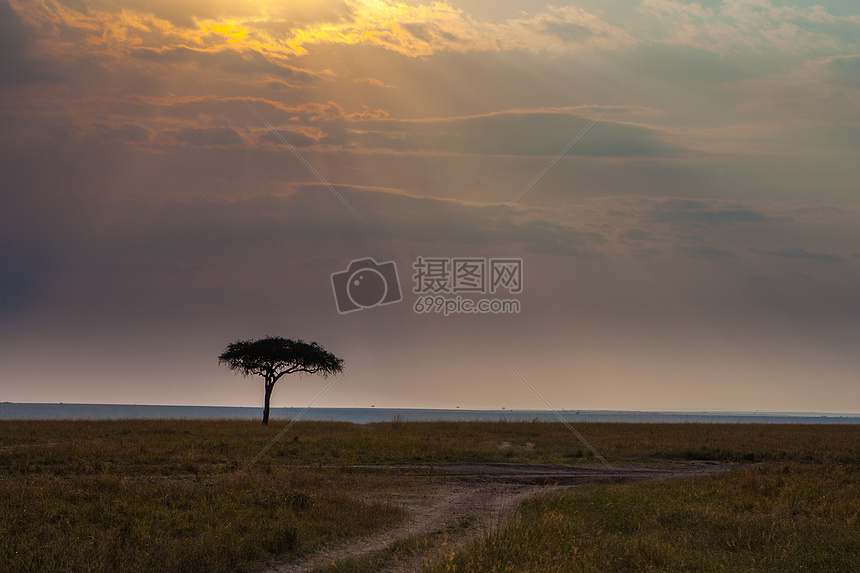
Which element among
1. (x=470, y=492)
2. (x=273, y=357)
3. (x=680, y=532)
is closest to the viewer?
(x=680, y=532)

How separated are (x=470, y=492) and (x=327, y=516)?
6.42 m

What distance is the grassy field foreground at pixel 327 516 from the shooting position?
31.8 feet

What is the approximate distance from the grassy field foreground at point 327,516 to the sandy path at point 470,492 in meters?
0.60

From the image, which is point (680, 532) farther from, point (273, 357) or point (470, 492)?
point (273, 357)

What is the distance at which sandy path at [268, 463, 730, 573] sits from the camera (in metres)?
11.8

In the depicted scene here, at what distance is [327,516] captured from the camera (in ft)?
44.1

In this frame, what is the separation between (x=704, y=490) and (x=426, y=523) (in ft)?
28.5

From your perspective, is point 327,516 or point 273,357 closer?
point 327,516

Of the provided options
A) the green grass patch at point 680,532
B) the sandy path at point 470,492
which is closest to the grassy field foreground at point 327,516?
the green grass patch at point 680,532

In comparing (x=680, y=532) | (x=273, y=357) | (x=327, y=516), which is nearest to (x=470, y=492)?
(x=327, y=516)

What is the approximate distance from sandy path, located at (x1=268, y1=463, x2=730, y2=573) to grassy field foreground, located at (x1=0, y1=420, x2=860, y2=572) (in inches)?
23.8

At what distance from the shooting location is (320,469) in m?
22.6

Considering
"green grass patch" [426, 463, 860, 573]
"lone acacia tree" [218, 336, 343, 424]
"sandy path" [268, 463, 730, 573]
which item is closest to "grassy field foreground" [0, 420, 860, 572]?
"green grass patch" [426, 463, 860, 573]

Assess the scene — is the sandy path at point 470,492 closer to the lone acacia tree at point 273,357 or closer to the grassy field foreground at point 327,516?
the grassy field foreground at point 327,516
